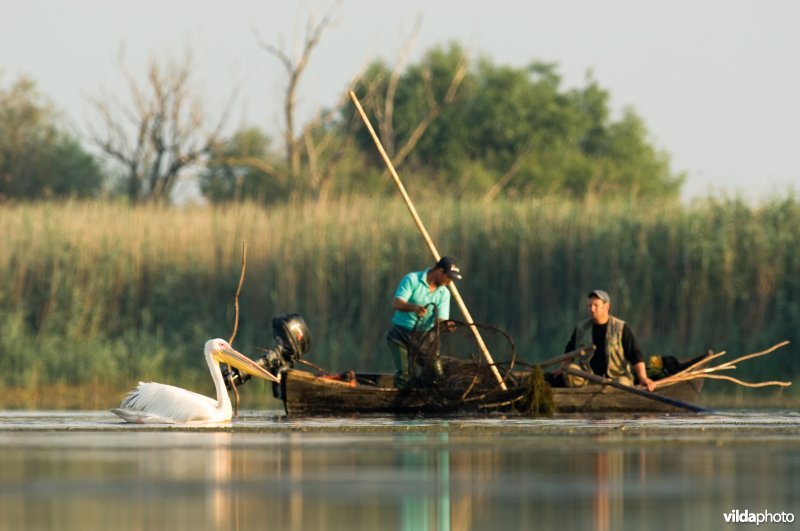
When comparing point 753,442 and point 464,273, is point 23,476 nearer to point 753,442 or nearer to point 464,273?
point 753,442

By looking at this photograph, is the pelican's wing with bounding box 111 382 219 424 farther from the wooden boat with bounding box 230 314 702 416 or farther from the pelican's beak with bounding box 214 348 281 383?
the wooden boat with bounding box 230 314 702 416

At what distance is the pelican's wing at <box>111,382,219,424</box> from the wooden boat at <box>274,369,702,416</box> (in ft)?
5.84

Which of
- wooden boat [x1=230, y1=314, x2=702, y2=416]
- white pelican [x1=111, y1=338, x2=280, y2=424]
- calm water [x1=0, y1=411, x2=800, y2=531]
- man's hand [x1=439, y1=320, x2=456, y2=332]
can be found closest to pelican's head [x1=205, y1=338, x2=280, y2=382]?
wooden boat [x1=230, y1=314, x2=702, y2=416]

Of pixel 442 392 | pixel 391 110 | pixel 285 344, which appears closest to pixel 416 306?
pixel 442 392

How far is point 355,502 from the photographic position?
976 centimetres

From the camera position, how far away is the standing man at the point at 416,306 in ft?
60.7

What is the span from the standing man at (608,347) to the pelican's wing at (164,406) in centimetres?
445

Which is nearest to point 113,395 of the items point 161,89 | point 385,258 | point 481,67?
point 385,258

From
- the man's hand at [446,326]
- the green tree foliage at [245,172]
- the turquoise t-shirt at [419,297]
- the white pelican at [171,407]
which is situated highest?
the green tree foliage at [245,172]

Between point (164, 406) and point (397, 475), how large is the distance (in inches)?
230

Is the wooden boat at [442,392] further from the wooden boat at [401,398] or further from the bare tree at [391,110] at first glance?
the bare tree at [391,110]

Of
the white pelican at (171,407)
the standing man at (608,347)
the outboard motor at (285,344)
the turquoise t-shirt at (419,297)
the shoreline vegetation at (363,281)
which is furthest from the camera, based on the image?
the shoreline vegetation at (363,281)

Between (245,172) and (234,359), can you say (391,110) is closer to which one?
(245,172)

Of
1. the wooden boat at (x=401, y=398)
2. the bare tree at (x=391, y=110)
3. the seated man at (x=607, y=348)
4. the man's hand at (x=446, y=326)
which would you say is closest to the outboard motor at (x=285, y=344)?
the wooden boat at (x=401, y=398)
